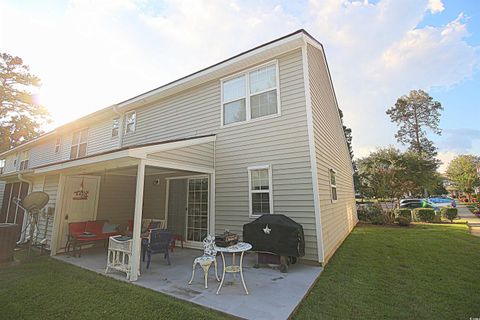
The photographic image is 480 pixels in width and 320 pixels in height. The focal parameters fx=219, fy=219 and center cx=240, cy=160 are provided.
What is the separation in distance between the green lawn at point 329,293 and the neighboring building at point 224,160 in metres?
1.14

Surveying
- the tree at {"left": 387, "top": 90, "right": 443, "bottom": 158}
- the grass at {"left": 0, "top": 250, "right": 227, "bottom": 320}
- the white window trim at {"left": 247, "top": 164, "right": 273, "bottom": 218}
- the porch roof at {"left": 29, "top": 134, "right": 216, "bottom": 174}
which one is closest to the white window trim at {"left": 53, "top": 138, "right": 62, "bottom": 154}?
the porch roof at {"left": 29, "top": 134, "right": 216, "bottom": 174}

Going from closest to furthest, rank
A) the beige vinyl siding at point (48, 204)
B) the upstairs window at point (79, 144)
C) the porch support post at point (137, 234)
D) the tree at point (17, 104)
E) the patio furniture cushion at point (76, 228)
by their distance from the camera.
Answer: the porch support post at point (137, 234) → the patio furniture cushion at point (76, 228) → the beige vinyl siding at point (48, 204) → the upstairs window at point (79, 144) → the tree at point (17, 104)

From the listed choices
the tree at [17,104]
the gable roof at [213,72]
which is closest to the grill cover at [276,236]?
the gable roof at [213,72]

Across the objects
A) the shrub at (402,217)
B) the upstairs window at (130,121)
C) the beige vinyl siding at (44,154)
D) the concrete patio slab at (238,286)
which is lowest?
the concrete patio slab at (238,286)

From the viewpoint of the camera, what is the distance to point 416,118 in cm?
3231

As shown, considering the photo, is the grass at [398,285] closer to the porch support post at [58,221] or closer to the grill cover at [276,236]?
the grill cover at [276,236]

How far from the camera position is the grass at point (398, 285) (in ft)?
10.8

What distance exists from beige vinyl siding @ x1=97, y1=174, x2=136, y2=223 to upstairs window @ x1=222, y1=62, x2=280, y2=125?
207 inches

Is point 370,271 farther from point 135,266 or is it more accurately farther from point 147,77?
point 147,77

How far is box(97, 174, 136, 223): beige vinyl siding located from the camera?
28.3ft

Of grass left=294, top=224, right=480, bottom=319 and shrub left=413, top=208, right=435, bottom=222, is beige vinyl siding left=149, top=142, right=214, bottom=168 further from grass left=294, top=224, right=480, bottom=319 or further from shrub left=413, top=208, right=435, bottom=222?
shrub left=413, top=208, right=435, bottom=222

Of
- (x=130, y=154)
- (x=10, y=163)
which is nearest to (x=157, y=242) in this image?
(x=130, y=154)

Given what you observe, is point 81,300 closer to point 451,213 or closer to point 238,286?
point 238,286

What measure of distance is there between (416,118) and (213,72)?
36.8 metres
